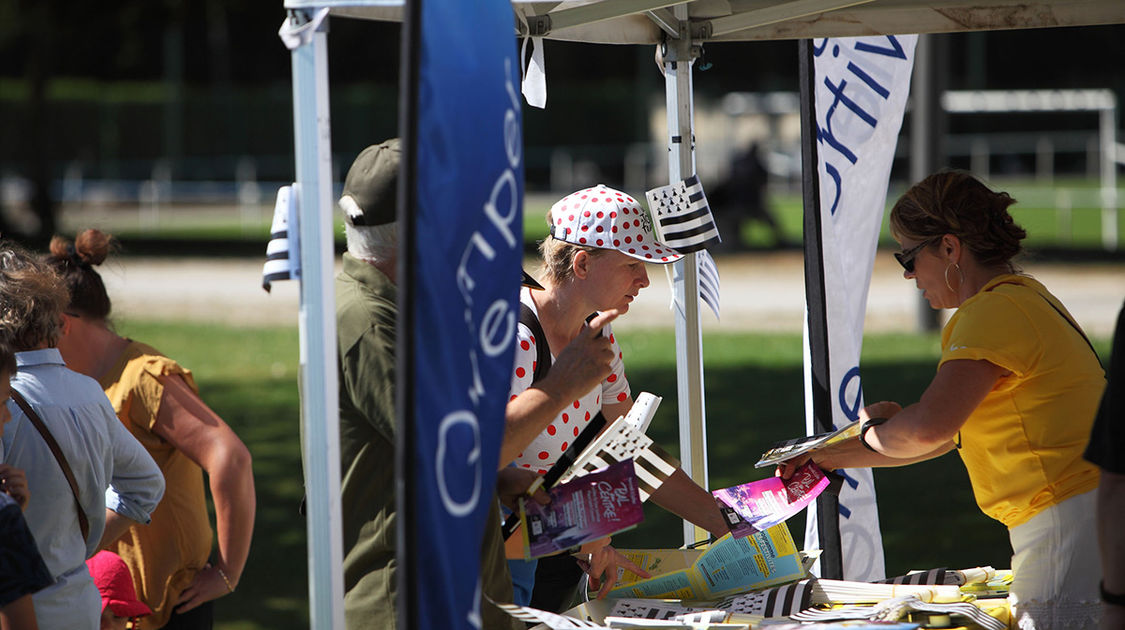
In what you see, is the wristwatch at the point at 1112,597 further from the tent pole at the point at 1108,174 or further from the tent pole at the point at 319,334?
the tent pole at the point at 1108,174

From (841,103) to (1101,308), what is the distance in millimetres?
9772

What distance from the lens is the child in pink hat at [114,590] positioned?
9.41 feet

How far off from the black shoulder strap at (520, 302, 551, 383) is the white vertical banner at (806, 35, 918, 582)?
4.23ft

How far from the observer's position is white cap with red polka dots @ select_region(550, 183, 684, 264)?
2.85m

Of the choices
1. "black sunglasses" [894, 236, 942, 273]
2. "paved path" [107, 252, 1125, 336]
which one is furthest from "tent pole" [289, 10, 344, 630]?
"paved path" [107, 252, 1125, 336]

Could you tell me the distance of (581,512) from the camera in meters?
2.37

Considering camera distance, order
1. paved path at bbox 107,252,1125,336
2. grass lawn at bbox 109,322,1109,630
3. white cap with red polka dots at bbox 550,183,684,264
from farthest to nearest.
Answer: paved path at bbox 107,252,1125,336 < grass lawn at bbox 109,322,1109,630 < white cap with red polka dots at bbox 550,183,684,264

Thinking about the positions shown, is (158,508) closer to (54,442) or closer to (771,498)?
(54,442)

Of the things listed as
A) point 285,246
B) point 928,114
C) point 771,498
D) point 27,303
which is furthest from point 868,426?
point 928,114

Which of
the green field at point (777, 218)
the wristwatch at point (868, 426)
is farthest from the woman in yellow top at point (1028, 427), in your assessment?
the green field at point (777, 218)

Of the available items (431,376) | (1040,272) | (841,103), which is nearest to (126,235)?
(1040,272)

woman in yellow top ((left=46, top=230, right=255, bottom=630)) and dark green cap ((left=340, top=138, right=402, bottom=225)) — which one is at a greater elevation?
dark green cap ((left=340, top=138, right=402, bottom=225))

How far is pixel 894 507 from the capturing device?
661 cm

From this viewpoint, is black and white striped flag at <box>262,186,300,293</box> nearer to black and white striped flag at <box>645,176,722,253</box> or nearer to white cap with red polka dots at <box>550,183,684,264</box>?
white cap with red polka dots at <box>550,183,684,264</box>
